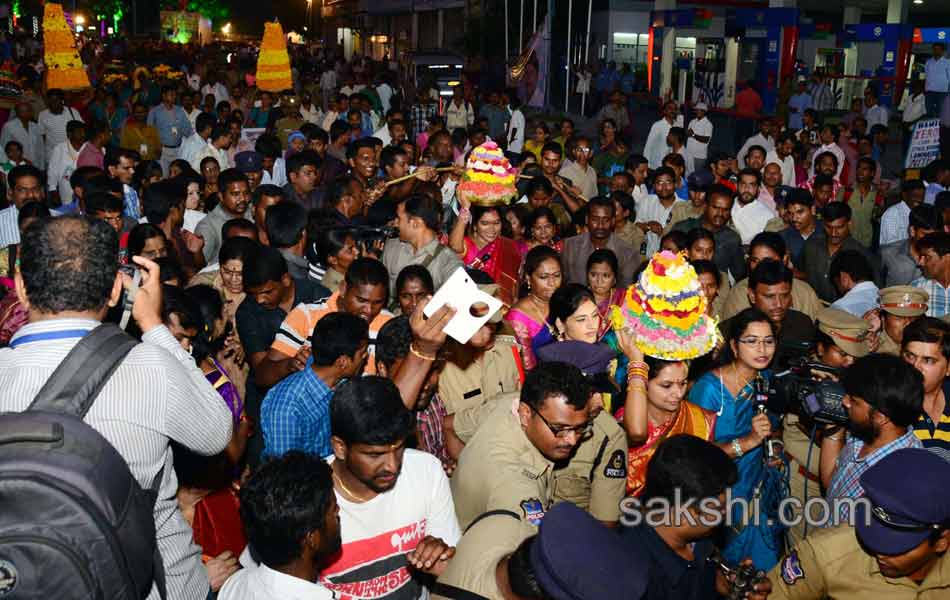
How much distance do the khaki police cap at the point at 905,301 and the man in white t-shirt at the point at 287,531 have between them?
4.27 meters

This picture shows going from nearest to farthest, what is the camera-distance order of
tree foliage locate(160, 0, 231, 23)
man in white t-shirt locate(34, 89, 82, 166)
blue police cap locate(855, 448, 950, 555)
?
1. blue police cap locate(855, 448, 950, 555)
2. man in white t-shirt locate(34, 89, 82, 166)
3. tree foliage locate(160, 0, 231, 23)

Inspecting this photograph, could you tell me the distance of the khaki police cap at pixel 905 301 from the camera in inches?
227

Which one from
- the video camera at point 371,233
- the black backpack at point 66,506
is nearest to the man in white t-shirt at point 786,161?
the video camera at point 371,233

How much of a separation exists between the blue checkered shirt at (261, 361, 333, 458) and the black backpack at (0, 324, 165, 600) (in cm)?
141

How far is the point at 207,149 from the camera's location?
11.1 meters

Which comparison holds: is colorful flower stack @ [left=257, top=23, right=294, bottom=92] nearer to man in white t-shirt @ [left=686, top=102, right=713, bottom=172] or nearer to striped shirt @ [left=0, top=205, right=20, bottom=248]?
man in white t-shirt @ [left=686, top=102, right=713, bottom=172]

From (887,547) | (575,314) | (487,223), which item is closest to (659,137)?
(487,223)

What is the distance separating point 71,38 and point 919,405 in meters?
13.5

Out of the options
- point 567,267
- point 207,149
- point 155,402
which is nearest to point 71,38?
point 207,149

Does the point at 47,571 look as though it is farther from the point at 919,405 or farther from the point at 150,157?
the point at 150,157

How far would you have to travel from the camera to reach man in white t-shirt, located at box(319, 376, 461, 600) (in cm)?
324

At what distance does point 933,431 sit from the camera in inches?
183

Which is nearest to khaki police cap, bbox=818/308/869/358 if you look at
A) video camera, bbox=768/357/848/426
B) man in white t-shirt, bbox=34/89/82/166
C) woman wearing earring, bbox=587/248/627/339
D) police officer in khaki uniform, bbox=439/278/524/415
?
video camera, bbox=768/357/848/426

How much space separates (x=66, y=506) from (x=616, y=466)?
8.35 ft
